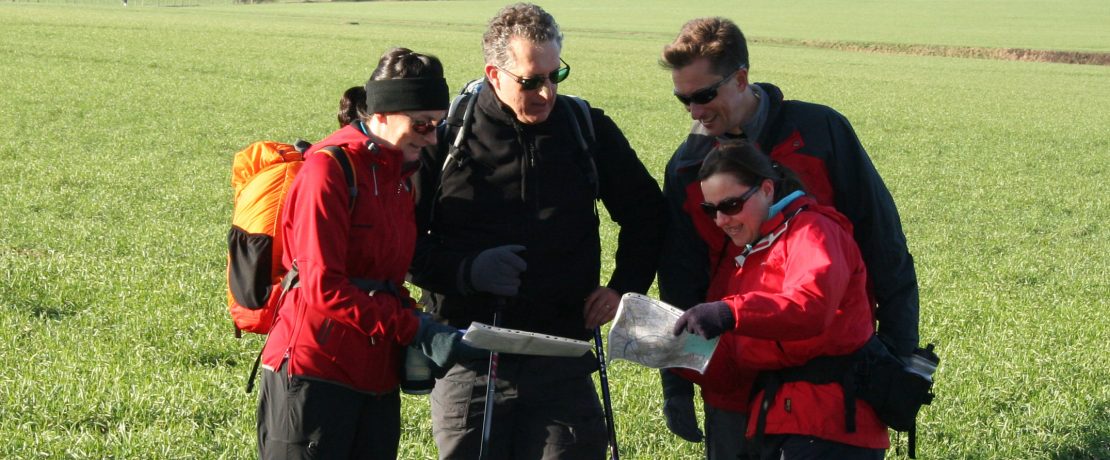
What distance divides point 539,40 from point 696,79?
61cm

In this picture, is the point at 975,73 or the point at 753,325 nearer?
the point at 753,325

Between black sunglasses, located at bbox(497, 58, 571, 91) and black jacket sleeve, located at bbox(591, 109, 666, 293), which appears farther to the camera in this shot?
black jacket sleeve, located at bbox(591, 109, 666, 293)

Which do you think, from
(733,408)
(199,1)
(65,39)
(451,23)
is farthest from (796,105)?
(199,1)

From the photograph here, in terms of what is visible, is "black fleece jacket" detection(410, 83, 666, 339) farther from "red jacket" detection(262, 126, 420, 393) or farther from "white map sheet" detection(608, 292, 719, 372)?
"white map sheet" detection(608, 292, 719, 372)

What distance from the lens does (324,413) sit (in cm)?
418

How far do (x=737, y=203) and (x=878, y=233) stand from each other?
71cm

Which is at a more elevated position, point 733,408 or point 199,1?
point 733,408

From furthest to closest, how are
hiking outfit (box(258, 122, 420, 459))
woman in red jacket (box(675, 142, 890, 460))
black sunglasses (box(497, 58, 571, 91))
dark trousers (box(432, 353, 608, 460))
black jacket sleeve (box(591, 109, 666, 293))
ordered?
black jacket sleeve (box(591, 109, 666, 293)) < dark trousers (box(432, 353, 608, 460)) < black sunglasses (box(497, 58, 571, 91)) < woman in red jacket (box(675, 142, 890, 460)) < hiking outfit (box(258, 122, 420, 459))

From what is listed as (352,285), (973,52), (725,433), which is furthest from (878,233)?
(973,52)

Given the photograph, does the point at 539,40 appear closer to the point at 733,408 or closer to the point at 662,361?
the point at 662,361

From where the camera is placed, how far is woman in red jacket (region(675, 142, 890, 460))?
406cm

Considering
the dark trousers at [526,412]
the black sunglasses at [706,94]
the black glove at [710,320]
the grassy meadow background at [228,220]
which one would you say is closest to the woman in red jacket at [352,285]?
the dark trousers at [526,412]

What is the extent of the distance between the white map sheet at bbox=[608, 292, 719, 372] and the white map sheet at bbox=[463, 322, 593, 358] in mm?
213

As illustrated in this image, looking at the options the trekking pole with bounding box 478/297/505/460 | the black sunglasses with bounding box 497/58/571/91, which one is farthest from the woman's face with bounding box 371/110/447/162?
the trekking pole with bounding box 478/297/505/460
